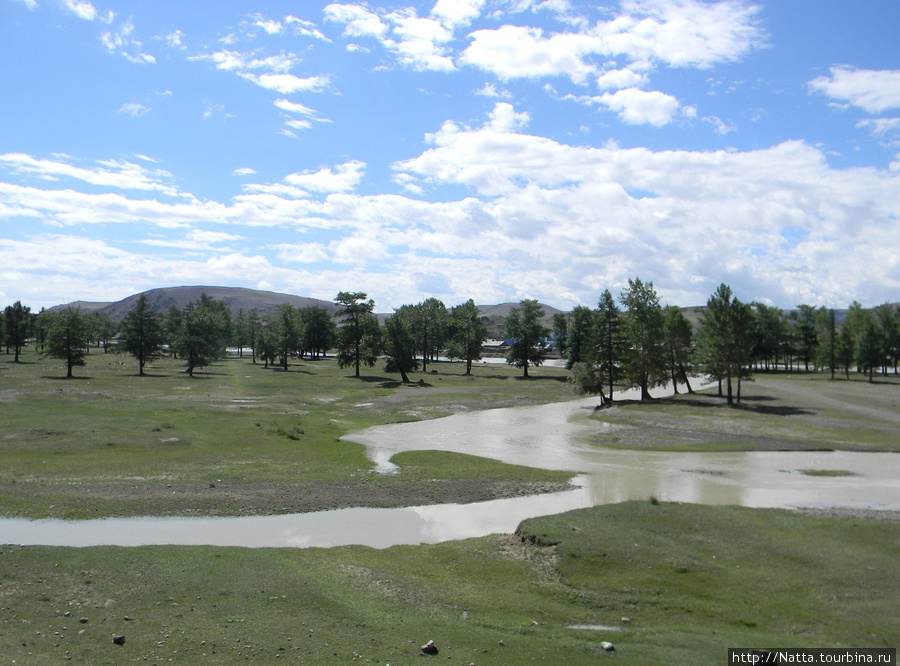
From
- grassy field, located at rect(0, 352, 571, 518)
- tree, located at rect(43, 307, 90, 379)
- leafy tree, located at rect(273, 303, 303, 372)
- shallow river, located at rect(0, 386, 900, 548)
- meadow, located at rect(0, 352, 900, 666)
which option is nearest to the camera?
meadow, located at rect(0, 352, 900, 666)

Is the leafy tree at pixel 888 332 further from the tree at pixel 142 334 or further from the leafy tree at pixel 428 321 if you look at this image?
the tree at pixel 142 334

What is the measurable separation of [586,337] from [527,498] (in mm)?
50263

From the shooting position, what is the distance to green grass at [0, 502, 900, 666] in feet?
41.2

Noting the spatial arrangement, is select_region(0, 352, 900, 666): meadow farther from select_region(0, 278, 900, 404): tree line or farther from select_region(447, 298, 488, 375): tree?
select_region(447, 298, 488, 375): tree

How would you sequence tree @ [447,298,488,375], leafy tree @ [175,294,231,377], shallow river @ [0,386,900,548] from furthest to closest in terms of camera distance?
tree @ [447,298,488,375] → leafy tree @ [175,294,231,377] → shallow river @ [0,386,900,548]

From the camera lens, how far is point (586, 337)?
3029 inches

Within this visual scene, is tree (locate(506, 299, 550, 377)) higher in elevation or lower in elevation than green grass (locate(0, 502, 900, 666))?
higher

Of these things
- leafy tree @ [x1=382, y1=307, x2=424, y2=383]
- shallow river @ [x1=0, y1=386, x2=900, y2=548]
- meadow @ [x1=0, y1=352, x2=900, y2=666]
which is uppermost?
leafy tree @ [x1=382, y1=307, x2=424, y2=383]

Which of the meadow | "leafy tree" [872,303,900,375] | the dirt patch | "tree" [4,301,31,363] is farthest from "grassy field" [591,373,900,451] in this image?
"tree" [4,301,31,363]

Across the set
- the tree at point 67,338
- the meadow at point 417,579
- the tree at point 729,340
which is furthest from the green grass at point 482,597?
the tree at point 67,338

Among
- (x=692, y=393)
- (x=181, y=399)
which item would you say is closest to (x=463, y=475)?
(x=181, y=399)

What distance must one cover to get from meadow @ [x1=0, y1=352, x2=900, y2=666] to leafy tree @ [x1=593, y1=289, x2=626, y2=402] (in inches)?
1656

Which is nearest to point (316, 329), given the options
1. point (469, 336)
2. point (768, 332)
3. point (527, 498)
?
point (469, 336)

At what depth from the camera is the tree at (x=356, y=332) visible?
110 metres
